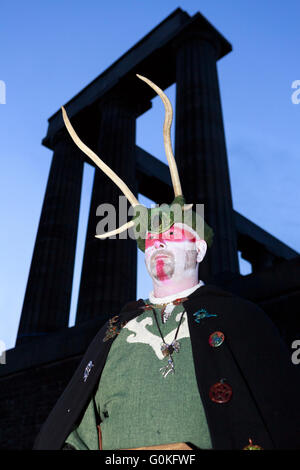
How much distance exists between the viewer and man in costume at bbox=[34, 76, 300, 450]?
2.03 meters

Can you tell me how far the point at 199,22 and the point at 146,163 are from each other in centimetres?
984

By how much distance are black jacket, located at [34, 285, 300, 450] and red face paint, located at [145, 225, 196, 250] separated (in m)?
0.37

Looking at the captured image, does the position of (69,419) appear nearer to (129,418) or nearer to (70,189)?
(129,418)

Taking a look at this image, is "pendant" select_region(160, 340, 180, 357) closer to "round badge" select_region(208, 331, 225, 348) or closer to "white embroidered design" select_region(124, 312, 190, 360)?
"white embroidered design" select_region(124, 312, 190, 360)

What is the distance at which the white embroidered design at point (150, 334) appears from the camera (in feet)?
8.13

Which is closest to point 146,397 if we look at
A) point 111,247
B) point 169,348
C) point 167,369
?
point 167,369

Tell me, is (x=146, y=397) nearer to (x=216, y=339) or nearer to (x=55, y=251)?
(x=216, y=339)

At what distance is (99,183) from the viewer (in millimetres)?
14539

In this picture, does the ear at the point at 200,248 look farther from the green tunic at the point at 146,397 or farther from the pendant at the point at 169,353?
the pendant at the point at 169,353

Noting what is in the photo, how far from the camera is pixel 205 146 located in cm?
1051

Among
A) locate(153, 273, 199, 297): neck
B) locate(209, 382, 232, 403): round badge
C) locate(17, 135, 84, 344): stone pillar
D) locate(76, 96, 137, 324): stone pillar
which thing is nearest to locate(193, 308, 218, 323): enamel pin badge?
locate(153, 273, 199, 297): neck

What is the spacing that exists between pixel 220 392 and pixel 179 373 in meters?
0.27

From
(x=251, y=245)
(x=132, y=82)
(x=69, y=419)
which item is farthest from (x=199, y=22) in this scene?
(x=251, y=245)

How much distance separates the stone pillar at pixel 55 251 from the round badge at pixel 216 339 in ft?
37.1
